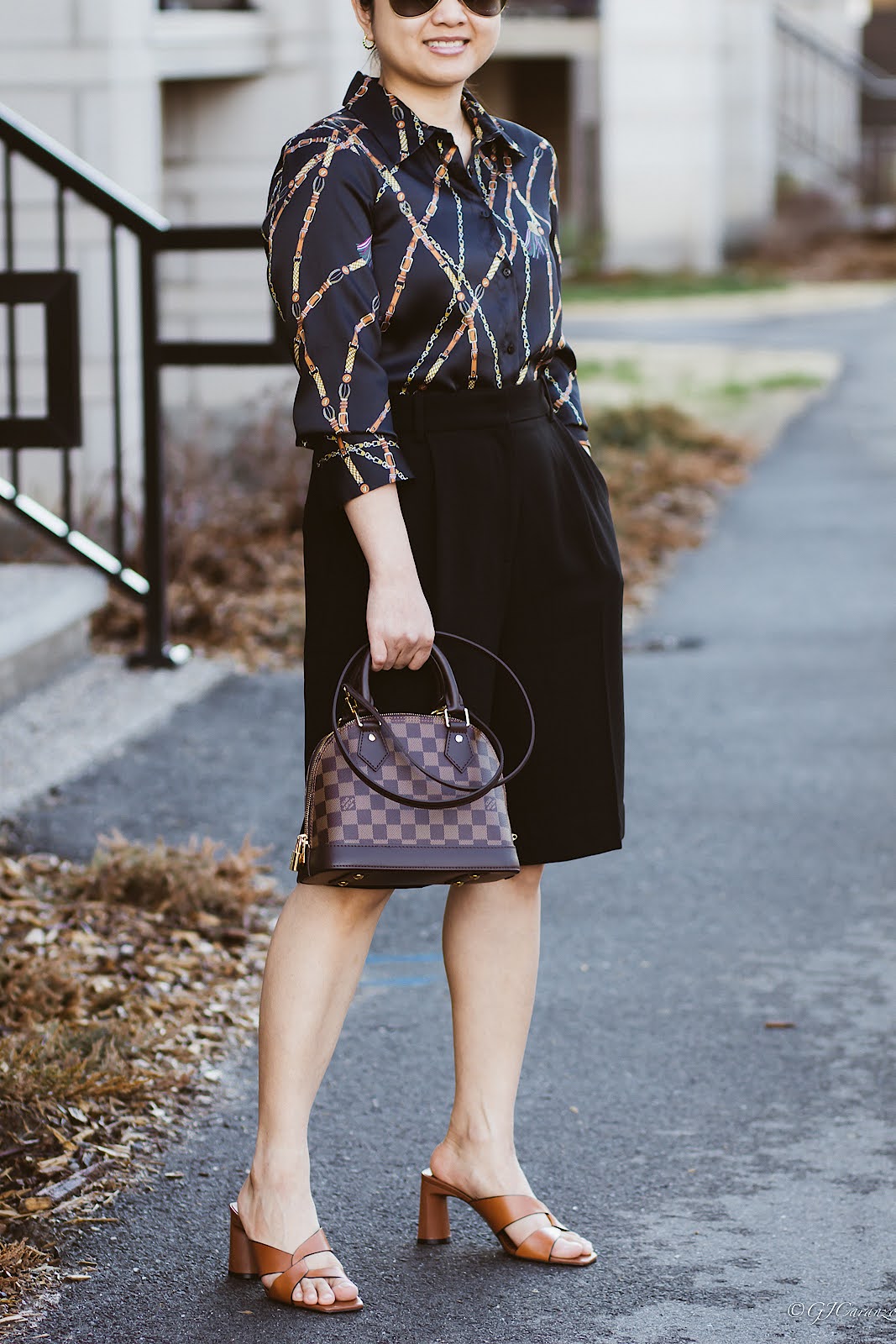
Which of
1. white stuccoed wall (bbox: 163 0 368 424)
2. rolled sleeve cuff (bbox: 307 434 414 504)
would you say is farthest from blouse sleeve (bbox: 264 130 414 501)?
white stuccoed wall (bbox: 163 0 368 424)

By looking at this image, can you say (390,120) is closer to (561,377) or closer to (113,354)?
(561,377)

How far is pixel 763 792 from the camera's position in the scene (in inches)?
234

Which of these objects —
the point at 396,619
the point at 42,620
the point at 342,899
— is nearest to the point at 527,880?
the point at 342,899

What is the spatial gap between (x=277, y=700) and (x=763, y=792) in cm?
172

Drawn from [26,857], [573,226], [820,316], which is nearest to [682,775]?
[26,857]

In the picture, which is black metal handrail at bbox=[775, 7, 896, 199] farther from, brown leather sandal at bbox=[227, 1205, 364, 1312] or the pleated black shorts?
brown leather sandal at bbox=[227, 1205, 364, 1312]

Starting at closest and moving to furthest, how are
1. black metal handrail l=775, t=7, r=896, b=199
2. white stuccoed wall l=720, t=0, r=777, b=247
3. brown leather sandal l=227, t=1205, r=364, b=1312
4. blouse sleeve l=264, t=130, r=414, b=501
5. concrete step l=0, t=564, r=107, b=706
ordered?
blouse sleeve l=264, t=130, r=414, b=501
brown leather sandal l=227, t=1205, r=364, b=1312
concrete step l=0, t=564, r=107, b=706
white stuccoed wall l=720, t=0, r=777, b=247
black metal handrail l=775, t=7, r=896, b=199

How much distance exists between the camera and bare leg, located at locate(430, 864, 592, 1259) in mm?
3225

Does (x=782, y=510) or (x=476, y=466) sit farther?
(x=782, y=510)

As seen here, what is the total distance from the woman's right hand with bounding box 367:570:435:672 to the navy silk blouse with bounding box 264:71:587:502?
14 centimetres

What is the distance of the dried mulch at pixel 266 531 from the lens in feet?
24.7

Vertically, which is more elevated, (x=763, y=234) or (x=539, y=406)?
(x=539, y=406)

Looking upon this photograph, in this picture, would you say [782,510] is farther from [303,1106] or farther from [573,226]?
[573,226]

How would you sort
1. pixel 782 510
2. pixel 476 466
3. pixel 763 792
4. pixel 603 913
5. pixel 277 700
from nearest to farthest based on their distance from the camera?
pixel 476 466 < pixel 603 913 < pixel 763 792 < pixel 277 700 < pixel 782 510
